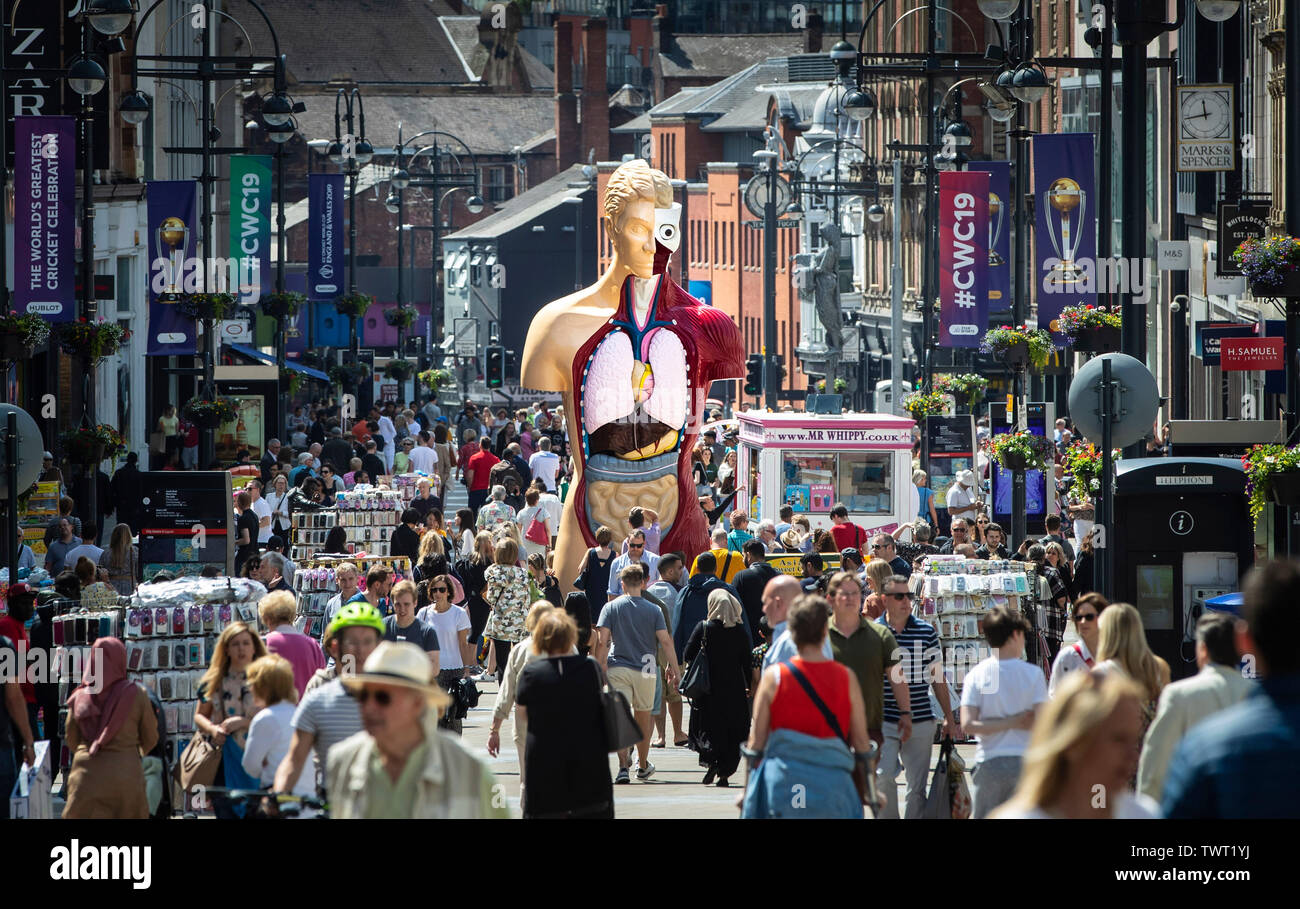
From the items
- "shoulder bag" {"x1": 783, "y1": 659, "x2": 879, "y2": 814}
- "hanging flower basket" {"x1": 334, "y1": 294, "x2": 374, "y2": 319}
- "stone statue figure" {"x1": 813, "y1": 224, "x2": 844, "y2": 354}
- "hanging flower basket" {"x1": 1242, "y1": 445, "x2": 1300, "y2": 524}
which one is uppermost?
"stone statue figure" {"x1": 813, "y1": 224, "x2": 844, "y2": 354}

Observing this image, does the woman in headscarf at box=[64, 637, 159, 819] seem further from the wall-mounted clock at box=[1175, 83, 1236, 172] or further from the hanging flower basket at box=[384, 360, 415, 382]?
the hanging flower basket at box=[384, 360, 415, 382]

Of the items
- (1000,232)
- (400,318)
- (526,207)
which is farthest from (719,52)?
(1000,232)

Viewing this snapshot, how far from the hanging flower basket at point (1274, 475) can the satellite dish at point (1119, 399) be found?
3.33 ft

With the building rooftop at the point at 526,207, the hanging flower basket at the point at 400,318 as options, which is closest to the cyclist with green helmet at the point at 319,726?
the hanging flower basket at the point at 400,318

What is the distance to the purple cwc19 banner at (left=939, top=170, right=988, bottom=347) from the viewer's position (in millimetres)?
35969

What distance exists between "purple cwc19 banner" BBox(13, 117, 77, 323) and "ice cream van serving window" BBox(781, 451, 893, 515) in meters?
8.64

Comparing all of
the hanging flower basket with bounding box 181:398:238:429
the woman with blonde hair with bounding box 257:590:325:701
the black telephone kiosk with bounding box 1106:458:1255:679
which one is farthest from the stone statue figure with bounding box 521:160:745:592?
the hanging flower basket with bounding box 181:398:238:429

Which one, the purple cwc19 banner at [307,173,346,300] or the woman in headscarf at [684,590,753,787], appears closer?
the woman in headscarf at [684,590,753,787]

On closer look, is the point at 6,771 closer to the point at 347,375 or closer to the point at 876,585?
the point at 876,585

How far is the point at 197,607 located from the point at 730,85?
321 feet

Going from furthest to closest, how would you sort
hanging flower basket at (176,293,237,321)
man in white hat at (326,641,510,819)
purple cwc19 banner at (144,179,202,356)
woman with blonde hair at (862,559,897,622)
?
purple cwc19 banner at (144,179,202,356) → hanging flower basket at (176,293,237,321) → woman with blonde hair at (862,559,897,622) → man in white hat at (326,641,510,819)
